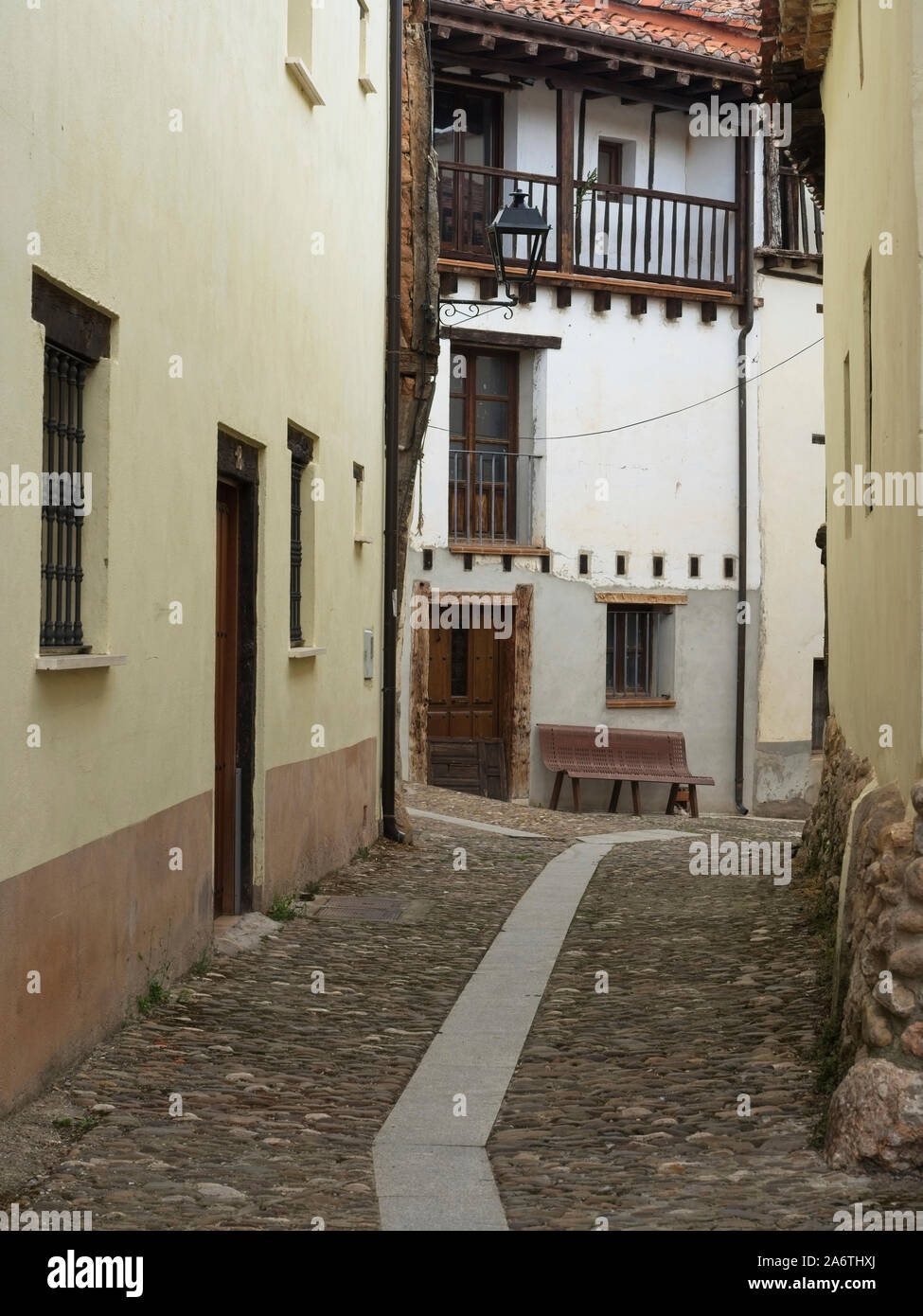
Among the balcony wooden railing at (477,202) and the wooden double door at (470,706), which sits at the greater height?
the balcony wooden railing at (477,202)

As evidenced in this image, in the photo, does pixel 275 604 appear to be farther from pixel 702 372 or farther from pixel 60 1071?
pixel 702 372

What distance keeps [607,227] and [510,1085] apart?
17.6 metres

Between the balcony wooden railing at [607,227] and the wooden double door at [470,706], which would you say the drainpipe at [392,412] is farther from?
the wooden double door at [470,706]

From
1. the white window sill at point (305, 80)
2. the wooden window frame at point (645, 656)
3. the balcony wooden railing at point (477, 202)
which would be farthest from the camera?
the wooden window frame at point (645, 656)

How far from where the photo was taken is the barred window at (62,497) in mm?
5805

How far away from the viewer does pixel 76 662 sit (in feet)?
18.5

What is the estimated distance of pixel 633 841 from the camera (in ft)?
52.9

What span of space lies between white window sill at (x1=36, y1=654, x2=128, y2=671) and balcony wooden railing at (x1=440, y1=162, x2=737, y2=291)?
1534 cm

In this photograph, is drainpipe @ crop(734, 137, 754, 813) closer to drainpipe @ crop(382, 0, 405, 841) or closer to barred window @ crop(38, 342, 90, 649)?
drainpipe @ crop(382, 0, 405, 841)

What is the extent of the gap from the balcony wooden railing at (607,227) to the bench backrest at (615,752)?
6.03 metres

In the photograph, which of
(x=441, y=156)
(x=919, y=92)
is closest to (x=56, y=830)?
(x=919, y=92)

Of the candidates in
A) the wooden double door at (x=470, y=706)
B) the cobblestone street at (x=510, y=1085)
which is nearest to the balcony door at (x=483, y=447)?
the wooden double door at (x=470, y=706)

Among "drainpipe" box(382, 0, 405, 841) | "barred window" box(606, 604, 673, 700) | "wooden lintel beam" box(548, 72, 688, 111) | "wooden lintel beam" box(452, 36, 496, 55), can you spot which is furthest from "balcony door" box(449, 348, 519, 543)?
"drainpipe" box(382, 0, 405, 841)

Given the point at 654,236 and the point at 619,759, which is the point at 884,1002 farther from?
the point at 654,236
